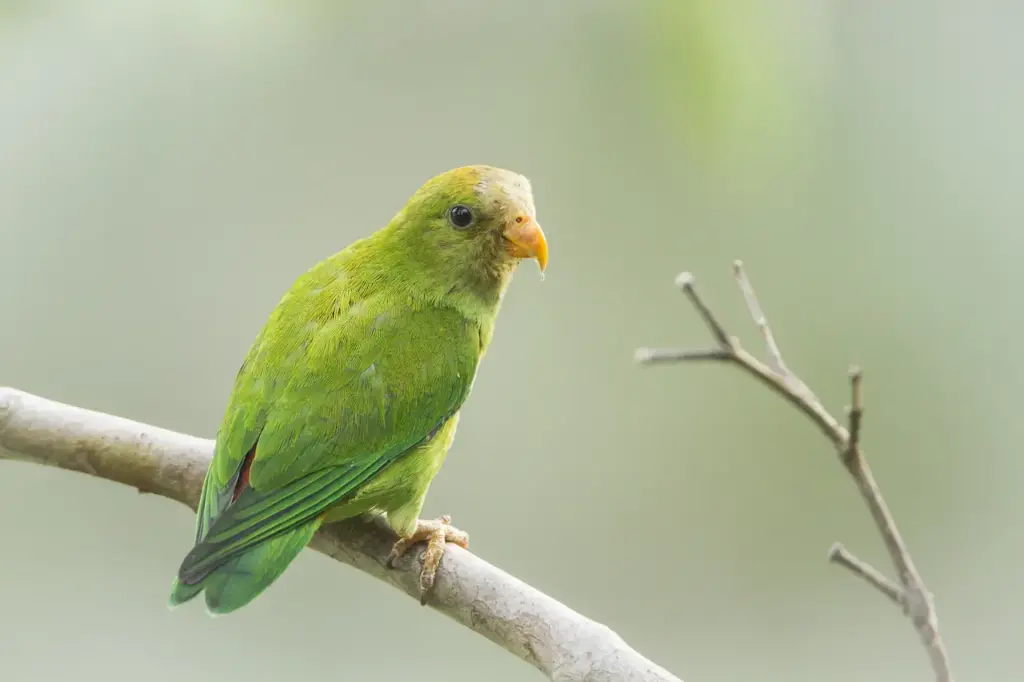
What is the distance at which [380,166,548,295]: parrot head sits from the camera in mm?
1661

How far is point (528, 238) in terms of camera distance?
1648 mm

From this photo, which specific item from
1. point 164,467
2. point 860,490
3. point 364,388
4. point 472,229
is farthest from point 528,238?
point 860,490

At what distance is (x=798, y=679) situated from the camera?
9.07 feet

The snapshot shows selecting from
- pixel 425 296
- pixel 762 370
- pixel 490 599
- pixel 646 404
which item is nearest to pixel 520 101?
pixel 646 404

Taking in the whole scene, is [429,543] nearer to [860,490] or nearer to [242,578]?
[242,578]

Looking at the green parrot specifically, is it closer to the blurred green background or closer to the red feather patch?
the red feather patch

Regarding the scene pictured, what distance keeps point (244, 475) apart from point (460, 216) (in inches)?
21.3

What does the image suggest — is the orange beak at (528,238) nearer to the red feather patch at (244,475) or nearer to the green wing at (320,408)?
the green wing at (320,408)

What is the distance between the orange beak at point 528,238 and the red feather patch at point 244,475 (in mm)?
519

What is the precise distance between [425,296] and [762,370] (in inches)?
31.8

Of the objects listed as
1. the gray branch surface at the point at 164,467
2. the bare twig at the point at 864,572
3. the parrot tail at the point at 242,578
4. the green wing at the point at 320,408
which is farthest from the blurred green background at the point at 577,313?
the bare twig at the point at 864,572

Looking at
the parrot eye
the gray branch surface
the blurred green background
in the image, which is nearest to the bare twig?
the gray branch surface

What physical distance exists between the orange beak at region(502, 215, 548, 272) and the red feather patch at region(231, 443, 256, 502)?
0.52 meters

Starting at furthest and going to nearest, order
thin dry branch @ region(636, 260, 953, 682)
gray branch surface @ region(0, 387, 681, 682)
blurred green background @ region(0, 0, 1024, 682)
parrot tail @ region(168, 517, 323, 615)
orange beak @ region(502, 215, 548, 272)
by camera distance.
Answer: 1. blurred green background @ region(0, 0, 1024, 682)
2. orange beak @ region(502, 215, 548, 272)
3. gray branch surface @ region(0, 387, 681, 682)
4. parrot tail @ region(168, 517, 323, 615)
5. thin dry branch @ region(636, 260, 953, 682)
